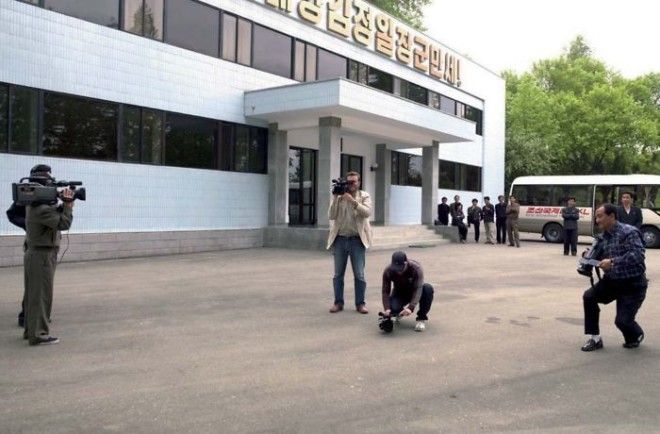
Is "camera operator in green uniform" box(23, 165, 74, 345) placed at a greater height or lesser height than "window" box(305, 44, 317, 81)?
lesser

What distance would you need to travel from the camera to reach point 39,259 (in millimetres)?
5703

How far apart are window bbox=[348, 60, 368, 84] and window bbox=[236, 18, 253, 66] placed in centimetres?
472

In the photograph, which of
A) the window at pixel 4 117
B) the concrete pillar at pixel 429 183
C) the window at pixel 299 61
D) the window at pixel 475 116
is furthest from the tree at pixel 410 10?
the window at pixel 4 117

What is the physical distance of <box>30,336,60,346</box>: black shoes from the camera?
18.5 feet

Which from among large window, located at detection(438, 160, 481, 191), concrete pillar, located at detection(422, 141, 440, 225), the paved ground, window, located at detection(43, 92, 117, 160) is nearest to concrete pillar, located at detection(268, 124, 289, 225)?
window, located at detection(43, 92, 117, 160)

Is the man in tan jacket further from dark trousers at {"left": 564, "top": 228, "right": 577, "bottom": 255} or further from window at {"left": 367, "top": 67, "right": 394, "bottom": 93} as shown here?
window at {"left": 367, "top": 67, "right": 394, "bottom": 93}

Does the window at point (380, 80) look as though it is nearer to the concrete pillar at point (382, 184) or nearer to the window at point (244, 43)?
the concrete pillar at point (382, 184)

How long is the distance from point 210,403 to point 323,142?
512 inches

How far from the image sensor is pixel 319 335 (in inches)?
243

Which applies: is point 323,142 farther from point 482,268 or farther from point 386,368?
point 386,368

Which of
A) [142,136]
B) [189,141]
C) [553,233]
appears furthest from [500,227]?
[142,136]

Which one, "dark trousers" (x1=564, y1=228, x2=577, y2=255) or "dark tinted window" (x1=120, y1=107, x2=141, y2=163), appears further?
"dark trousers" (x1=564, y1=228, x2=577, y2=255)

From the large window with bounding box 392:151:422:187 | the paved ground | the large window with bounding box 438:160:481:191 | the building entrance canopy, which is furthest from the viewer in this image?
the large window with bounding box 438:160:481:191

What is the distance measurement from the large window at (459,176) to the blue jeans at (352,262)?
19463 millimetres
